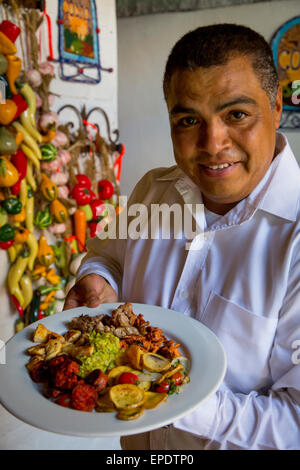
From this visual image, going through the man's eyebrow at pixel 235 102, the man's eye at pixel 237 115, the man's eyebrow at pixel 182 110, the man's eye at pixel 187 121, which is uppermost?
the man's eyebrow at pixel 235 102

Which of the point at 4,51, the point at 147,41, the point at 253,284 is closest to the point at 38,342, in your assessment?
the point at 253,284

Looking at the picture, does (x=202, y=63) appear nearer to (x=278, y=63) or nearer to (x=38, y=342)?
(x=38, y=342)

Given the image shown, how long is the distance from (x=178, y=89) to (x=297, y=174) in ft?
1.18

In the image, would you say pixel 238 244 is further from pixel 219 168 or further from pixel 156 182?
pixel 156 182

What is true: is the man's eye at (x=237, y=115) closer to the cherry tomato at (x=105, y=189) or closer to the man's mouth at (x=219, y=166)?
the man's mouth at (x=219, y=166)

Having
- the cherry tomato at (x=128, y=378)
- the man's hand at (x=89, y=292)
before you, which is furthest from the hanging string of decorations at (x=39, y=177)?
the cherry tomato at (x=128, y=378)

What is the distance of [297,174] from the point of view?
0.94 m

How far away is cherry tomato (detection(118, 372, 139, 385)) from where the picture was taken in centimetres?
78

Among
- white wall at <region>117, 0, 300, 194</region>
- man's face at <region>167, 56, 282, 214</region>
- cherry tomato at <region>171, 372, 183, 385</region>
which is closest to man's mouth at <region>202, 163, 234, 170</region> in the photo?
man's face at <region>167, 56, 282, 214</region>

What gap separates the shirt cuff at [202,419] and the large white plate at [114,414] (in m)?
0.09

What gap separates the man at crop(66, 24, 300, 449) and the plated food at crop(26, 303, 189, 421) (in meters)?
0.10

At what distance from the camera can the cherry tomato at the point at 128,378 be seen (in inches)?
30.8

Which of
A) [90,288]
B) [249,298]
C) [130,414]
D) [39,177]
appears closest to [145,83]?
[39,177]

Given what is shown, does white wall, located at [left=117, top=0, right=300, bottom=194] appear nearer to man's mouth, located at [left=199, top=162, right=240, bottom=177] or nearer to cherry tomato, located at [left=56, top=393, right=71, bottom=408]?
man's mouth, located at [left=199, top=162, right=240, bottom=177]
